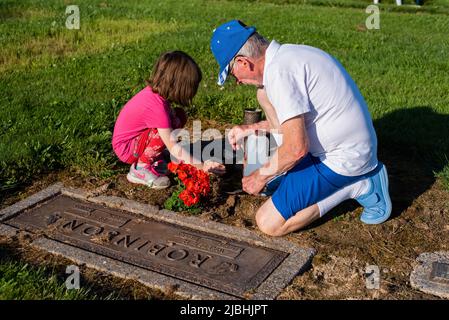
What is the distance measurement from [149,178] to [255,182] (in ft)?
3.20

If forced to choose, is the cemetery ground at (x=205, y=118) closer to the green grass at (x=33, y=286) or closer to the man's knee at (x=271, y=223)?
the green grass at (x=33, y=286)

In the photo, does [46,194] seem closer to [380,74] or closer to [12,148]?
[12,148]

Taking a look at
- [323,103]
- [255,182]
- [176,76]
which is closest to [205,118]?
[176,76]

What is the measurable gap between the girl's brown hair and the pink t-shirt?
9 cm

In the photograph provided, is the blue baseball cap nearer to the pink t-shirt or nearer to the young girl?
the young girl

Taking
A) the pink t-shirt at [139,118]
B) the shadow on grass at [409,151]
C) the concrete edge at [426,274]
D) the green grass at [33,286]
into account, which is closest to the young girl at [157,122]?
the pink t-shirt at [139,118]

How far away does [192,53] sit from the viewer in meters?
8.40

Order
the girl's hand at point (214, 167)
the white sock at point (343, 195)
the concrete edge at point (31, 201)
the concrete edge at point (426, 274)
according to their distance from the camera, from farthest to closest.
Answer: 1. the girl's hand at point (214, 167)
2. the concrete edge at point (31, 201)
3. the white sock at point (343, 195)
4. the concrete edge at point (426, 274)

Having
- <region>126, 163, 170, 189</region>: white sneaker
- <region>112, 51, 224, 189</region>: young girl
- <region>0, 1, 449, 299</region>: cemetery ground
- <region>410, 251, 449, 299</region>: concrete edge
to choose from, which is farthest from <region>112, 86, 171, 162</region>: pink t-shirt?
<region>410, 251, 449, 299</region>: concrete edge

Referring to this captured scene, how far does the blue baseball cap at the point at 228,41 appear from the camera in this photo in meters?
3.78

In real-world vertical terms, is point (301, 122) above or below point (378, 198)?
above

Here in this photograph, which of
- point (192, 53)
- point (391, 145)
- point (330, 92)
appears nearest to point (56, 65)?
point (192, 53)

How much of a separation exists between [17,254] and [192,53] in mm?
5023

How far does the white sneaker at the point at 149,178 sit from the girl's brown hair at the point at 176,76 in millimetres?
581
